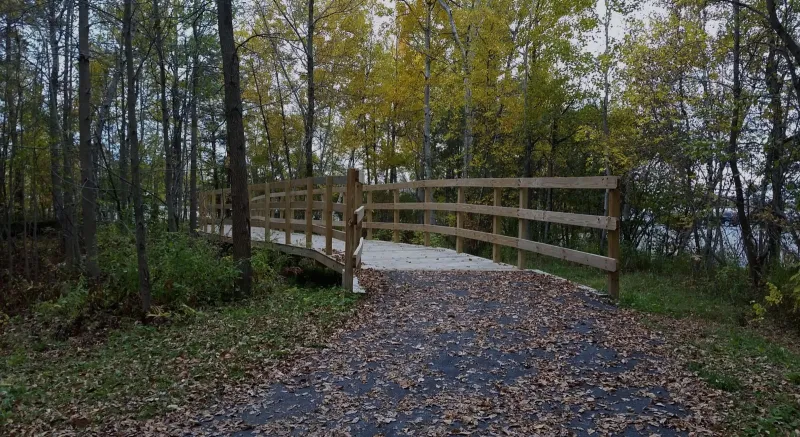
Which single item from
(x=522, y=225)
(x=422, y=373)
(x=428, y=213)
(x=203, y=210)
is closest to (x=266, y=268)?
(x=428, y=213)

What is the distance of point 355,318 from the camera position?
5832 millimetres

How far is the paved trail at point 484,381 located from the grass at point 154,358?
522 mm

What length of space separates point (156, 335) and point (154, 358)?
1212 millimetres

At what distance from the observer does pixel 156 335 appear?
20.7 ft

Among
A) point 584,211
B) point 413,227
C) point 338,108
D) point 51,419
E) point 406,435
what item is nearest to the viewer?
point 406,435

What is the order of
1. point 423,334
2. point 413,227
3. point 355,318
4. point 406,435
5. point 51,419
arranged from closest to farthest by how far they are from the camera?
point 406,435 < point 51,419 < point 423,334 < point 355,318 < point 413,227

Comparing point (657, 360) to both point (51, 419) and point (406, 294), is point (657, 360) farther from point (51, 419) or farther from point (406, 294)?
point (51, 419)

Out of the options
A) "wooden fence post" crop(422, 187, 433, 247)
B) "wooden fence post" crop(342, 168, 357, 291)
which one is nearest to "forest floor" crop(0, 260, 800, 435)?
"wooden fence post" crop(342, 168, 357, 291)

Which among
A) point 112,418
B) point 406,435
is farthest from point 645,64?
point 112,418

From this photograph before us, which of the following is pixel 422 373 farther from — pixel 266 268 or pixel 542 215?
pixel 266 268

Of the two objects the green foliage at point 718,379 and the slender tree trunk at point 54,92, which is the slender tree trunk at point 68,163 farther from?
the green foliage at point 718,379

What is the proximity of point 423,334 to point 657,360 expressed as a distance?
207 cm

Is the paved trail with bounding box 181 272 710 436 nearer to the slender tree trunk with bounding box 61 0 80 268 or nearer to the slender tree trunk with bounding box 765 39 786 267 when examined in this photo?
the slender tree trunk with bounding box 765 39 786 267

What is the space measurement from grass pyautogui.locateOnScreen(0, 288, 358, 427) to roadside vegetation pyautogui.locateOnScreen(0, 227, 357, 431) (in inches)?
0.5
